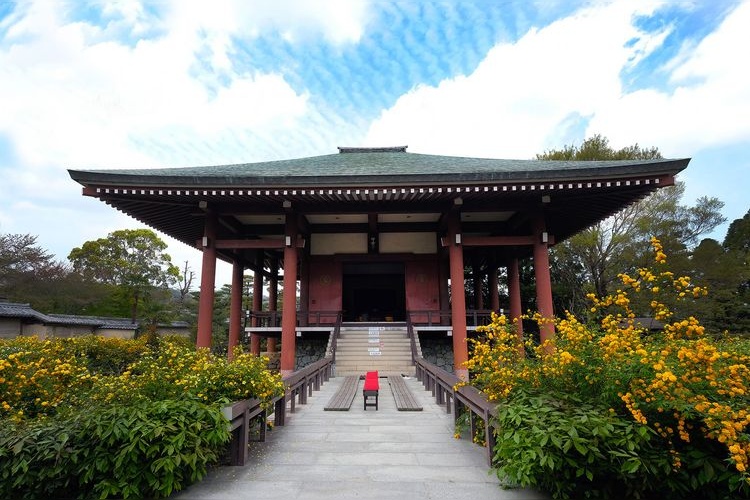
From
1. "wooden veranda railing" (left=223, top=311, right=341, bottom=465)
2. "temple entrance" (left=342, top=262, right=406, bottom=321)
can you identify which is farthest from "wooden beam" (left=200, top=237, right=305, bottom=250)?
"temple entrance" (left=342, top=262, right=406, bottom=321)

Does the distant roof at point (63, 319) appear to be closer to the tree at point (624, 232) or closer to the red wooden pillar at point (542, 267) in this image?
the red wooden pillar at point (542, 267)

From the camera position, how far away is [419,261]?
1584 cm

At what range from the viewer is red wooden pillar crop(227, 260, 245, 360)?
1541cm

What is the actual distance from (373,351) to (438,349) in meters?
2.66

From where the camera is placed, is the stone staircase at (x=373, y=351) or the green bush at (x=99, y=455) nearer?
the green bush at (x=99, y=455)

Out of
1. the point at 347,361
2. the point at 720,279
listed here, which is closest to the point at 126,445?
the point at 347,361

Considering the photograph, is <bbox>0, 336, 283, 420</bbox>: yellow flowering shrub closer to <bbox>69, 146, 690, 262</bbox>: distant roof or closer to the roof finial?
<bbox>69, 146, 690, 262</bbox>: distant roof

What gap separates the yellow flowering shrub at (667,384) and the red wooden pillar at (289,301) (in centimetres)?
833

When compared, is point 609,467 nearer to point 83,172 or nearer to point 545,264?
point 545,264

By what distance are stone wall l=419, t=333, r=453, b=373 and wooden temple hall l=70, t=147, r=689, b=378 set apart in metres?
0.79

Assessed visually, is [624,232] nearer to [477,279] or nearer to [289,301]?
[477,279]

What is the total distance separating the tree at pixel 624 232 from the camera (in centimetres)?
2131

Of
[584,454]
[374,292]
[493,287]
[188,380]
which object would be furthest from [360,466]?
[374,292]

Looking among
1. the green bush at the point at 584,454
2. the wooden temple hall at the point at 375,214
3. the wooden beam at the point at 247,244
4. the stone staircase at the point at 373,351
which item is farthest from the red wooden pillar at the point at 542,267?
the green bush at the point at 584,454
